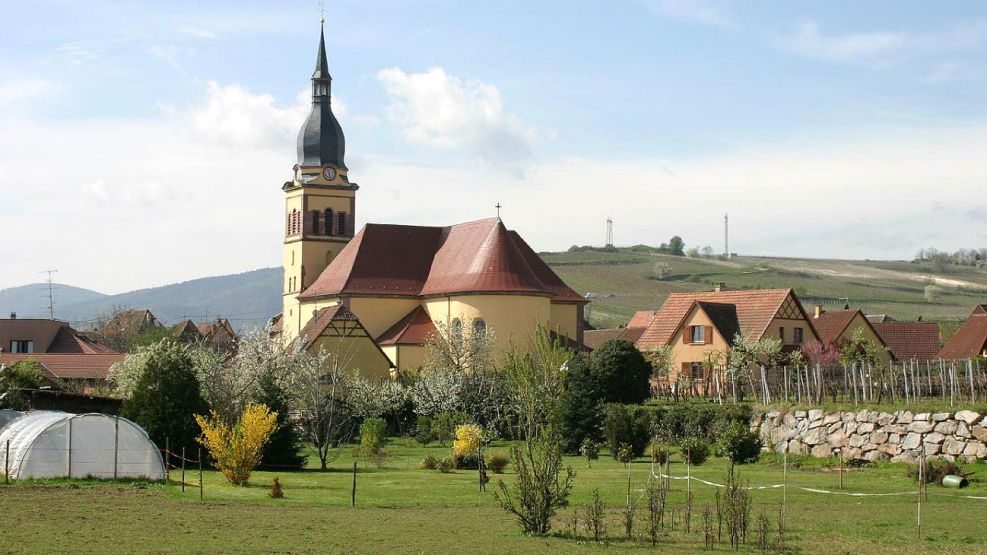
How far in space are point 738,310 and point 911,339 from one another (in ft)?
66.0

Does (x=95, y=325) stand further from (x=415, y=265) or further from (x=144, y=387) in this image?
(x=144, y=387)

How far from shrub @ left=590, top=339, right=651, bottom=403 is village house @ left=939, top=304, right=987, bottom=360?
2175 centimetres

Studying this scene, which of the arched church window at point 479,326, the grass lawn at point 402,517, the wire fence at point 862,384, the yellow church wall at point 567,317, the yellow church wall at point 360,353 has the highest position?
the yellow church wall at point 567,317

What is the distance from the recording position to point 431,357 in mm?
76750

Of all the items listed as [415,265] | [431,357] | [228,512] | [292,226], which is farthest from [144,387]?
[292,226]

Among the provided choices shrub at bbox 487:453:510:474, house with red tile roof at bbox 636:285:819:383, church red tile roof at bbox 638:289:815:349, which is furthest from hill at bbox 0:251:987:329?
shrub at bbox 487:453:510:474

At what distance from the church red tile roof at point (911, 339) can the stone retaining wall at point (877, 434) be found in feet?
141

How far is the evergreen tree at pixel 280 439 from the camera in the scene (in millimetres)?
42781

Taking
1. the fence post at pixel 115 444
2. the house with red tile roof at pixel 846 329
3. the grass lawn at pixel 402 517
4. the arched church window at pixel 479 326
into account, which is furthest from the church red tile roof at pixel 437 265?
the fence post at pixel 115 444

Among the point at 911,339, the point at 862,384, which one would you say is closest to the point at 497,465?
the point at 862,384

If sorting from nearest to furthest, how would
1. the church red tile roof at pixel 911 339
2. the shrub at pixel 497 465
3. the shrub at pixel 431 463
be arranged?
the shrub at pixel 497 465, the shrub at pixel 431 463, the church red tile roof at pixel 911 339

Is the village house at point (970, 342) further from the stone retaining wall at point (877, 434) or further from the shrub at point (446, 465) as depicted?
the shrub at point (446, 465)

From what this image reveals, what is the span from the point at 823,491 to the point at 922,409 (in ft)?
26.0

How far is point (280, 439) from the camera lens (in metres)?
43.1
